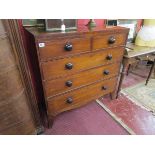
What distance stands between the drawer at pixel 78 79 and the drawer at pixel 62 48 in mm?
274

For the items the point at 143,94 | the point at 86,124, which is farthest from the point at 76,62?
the point at 143,94

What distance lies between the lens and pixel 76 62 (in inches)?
53.9

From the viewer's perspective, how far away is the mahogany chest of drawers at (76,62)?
3.84 ft

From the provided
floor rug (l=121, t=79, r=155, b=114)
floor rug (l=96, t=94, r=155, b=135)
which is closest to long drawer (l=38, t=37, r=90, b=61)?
floor rug (l=96, t=94, r=155, b=135)

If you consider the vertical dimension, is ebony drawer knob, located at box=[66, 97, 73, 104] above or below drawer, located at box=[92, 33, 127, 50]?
below

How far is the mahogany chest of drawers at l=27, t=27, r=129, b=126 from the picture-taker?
1170 mm

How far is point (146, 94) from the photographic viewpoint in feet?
7.48

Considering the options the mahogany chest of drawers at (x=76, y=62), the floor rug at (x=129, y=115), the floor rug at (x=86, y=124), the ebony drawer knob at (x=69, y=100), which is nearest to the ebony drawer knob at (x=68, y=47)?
the mahogany chest of drawers at (x=76, y=62)

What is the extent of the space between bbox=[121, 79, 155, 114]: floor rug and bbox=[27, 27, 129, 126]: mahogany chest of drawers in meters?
0.66

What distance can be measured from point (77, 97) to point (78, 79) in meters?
0.27

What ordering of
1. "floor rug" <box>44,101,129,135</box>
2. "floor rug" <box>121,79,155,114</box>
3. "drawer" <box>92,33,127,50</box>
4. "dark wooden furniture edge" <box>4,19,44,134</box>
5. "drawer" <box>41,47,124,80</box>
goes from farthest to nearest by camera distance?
"floor rug" <box>121,79,155,114</box> → "floor rug" <box>44,101,129,135</box> → "drawer" <box>92,33,127,50</box> → "drawer" <box>41,47,124,80</box> → "dark wooden furniture edge" <box>4,19,44,134</box>

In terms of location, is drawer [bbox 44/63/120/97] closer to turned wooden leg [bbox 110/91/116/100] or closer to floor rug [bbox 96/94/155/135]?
turned wooden leg [bbox 110/91/116/100]
